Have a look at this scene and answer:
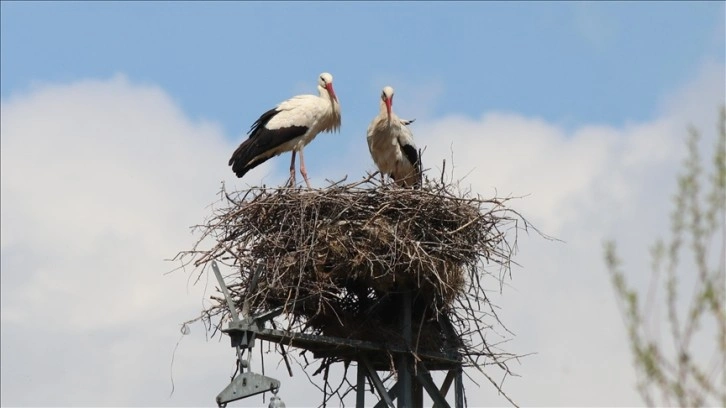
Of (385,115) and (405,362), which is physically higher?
(385,115)

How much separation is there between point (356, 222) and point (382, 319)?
89cm

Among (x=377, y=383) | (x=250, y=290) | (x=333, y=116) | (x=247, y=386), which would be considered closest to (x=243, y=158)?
(x=333, y=116)

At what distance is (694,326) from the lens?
3.88 m

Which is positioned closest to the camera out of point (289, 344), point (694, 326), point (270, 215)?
point (694, 326)

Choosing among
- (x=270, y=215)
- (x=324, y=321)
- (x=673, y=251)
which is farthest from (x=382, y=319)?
(x=673, y=251)

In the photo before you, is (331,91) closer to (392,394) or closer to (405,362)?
(405,362)

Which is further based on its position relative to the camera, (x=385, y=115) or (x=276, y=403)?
(x=385, y=115)

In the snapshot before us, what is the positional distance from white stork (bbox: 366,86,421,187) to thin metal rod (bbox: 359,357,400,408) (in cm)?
362

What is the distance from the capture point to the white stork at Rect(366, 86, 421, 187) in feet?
42.9

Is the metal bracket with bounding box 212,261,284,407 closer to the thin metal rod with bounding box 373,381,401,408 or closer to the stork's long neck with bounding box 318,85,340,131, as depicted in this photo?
the thin metal rod with bounding box 373,381,401,408

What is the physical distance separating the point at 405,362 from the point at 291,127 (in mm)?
3581

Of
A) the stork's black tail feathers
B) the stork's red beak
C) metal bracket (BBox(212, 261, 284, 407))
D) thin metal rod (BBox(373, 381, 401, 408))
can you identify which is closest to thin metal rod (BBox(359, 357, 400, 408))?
thin metal rod (BBox(373, 381, 401, 408))

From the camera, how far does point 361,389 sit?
9688mm

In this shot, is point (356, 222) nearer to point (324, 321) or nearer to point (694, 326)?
point (324, 321)
